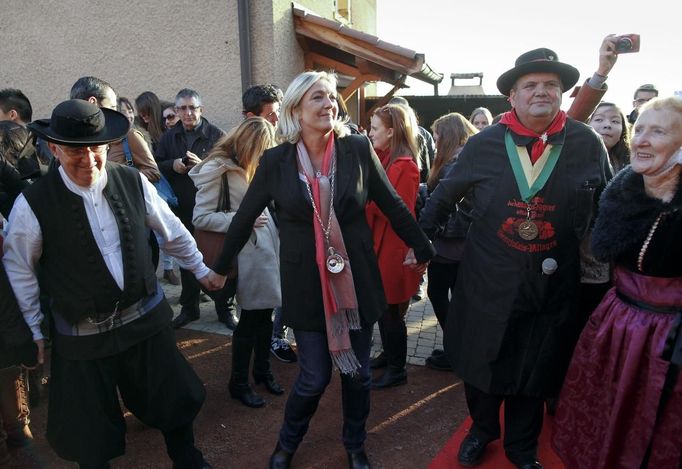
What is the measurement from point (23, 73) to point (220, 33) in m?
4.00

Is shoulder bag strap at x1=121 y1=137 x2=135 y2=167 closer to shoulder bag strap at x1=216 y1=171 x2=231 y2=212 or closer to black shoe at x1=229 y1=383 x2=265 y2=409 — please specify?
shoulder bag strap at x1=216 y1=171 x2=231 y2=212

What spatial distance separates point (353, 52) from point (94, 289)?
6.29 meters

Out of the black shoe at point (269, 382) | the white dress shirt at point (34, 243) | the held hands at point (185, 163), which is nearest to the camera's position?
the white dress shirt at point (34, 243)

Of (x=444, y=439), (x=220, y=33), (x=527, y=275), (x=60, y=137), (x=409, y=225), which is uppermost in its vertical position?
(x=220, y=33)

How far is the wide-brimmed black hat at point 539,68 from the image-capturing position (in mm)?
2430

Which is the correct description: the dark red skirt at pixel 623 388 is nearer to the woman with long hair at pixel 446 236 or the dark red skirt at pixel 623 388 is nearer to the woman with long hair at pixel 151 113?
the woman with long hair at pixel 446 236

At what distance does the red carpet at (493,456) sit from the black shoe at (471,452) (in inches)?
1.5

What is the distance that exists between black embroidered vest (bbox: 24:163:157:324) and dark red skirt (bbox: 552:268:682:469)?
6.92 ft

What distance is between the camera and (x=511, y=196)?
2.49 metres

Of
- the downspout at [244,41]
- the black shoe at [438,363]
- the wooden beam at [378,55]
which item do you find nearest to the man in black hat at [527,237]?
the black shoe at [438,363]

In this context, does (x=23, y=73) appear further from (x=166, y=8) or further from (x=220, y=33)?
(x=220, y=33)

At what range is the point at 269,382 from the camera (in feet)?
11.9

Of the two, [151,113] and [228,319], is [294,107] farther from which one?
[151,113]

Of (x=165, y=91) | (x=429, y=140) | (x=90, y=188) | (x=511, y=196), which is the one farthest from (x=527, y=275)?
(x=165, y=91)
